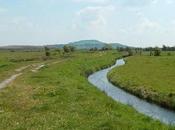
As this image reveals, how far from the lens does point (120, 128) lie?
2064 cm

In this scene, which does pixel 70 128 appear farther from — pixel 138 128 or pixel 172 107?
pixel 172 107

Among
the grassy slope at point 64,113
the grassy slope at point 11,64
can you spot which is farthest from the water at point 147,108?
the grassy slope at point 11,64

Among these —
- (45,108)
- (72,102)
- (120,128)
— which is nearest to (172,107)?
(72,102)

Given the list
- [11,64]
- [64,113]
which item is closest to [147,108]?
[64,113]

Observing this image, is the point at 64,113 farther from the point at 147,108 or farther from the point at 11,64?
the point at 11,64

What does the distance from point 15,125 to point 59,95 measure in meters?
12.3

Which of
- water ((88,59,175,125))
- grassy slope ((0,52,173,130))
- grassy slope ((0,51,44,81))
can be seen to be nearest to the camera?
grassy slope ((0,52,173,130))

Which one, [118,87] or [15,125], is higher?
[15,125]

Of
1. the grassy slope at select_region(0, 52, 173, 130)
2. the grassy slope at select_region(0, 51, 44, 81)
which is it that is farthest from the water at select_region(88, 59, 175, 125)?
the grassy slope at select_region(0, 51, 44, 81)

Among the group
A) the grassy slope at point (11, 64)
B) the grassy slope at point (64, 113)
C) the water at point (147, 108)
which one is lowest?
the grassy slope at point (11, 64)

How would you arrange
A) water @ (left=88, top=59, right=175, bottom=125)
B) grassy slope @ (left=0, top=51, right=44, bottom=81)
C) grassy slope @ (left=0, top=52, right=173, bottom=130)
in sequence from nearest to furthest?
grassy slope @ (left=0, top=52, right=173, bottom=130)
water @ (left=88, top=59, right=175, bottom=125)
grassy slope @ (left=0, top=51, right=44, bottom=81)

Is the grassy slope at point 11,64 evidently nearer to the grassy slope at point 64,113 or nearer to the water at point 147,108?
the water at point 147,108

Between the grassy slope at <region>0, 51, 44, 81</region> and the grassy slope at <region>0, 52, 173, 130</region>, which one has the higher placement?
the grassy slope at <region>0, 52, 173, 130</region>

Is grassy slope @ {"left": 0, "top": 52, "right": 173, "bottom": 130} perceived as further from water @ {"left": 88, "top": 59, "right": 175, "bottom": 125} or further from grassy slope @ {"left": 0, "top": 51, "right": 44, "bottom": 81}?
grassy slope @ {"left": 0, "top": 51, "right": 44, "bottom": 81}
